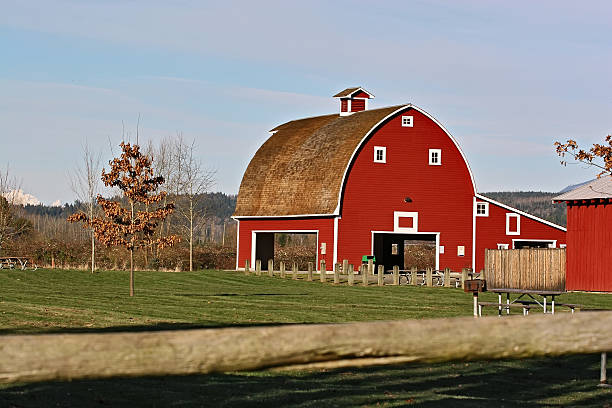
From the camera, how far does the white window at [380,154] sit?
150ft

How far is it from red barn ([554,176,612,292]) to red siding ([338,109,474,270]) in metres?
9.89

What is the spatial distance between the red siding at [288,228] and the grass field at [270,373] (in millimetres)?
6233

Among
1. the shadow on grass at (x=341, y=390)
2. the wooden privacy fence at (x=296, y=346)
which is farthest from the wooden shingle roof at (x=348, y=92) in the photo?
the wooden privacy fence at (x=296, y=346)

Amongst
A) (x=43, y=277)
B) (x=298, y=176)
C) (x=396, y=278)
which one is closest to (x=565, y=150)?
(x=396, y=278)

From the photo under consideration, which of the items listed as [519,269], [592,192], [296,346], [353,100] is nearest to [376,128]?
[353,100]

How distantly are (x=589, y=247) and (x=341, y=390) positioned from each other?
91.6 ft

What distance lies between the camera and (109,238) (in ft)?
86.4

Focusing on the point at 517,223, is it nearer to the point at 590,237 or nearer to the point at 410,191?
the point at 410,191

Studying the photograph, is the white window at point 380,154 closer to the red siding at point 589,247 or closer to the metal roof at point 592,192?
the metal roof at point 592,192

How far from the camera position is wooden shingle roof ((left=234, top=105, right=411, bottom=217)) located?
45.2m

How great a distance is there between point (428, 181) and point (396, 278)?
11387mm

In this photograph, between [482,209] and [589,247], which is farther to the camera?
[482,209]

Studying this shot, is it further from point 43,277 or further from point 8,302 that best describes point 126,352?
point 43,277

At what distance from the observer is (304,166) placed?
4766cm
